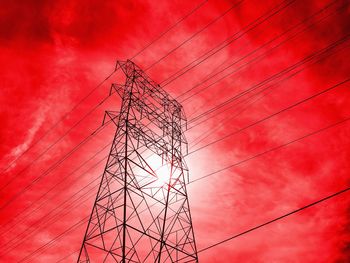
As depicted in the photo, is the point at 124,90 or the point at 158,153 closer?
the point at 158,153

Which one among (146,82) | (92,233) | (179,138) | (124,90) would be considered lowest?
(92,233)

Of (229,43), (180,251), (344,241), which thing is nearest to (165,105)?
(229,43)

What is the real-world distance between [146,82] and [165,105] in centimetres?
180

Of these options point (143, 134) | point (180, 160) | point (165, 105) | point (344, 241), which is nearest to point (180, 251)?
point (180, 160)

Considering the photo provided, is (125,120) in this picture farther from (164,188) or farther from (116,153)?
(164,188)

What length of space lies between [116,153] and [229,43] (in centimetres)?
919

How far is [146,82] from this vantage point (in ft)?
52.3

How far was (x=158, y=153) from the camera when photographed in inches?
524

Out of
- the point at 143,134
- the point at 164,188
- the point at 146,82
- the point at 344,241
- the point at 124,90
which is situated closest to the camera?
the point at 164,188

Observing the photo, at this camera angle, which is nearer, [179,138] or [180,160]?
[180,160]

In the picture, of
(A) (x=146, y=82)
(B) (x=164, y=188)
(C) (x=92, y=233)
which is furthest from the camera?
(A) (x=146, y=82)

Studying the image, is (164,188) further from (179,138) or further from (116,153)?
(179,138)

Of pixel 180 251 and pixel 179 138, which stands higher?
pixel 179 138

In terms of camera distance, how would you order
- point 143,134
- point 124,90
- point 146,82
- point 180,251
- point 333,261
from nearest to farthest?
1. point 180,251
2. point 143,134
3. point 124,90
4. point 146,82
5. point 333,261
